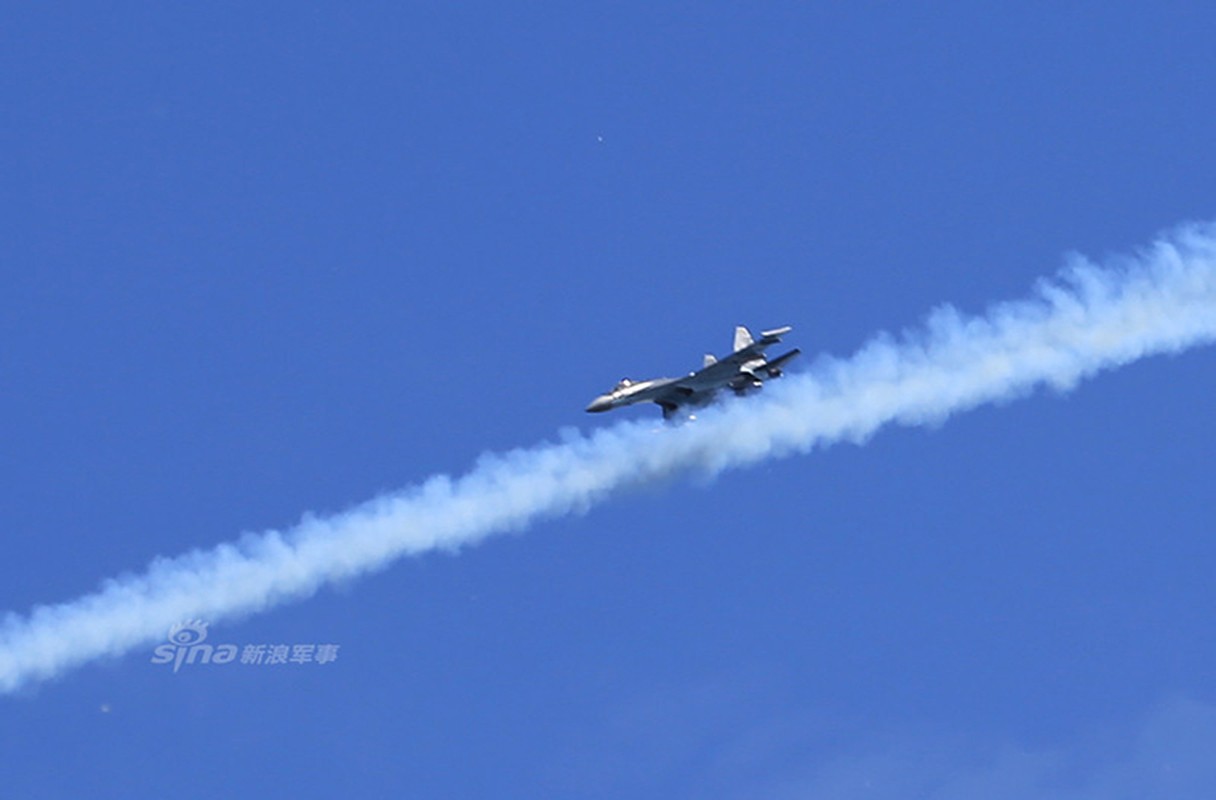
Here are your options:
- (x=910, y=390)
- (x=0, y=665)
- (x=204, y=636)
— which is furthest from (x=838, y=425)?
(x=0, y=665)

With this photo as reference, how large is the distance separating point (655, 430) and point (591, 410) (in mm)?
3788

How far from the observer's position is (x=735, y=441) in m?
56.5

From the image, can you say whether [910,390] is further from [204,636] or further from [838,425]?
[204,636]

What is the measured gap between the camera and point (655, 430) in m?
57.9

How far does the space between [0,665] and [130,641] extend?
5334 mm

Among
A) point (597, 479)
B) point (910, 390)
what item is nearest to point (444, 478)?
point (597, 479)

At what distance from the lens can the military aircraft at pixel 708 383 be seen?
5578cm

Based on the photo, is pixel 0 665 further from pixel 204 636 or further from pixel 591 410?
pixel 591 410

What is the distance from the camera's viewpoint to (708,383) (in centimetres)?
5688

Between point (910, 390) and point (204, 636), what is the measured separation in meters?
29.5

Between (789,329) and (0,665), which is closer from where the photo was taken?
(789,329)

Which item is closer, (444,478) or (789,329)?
(789,329)

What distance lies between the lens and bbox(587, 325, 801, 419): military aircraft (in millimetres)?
55781

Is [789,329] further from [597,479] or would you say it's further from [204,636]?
[204,636]
